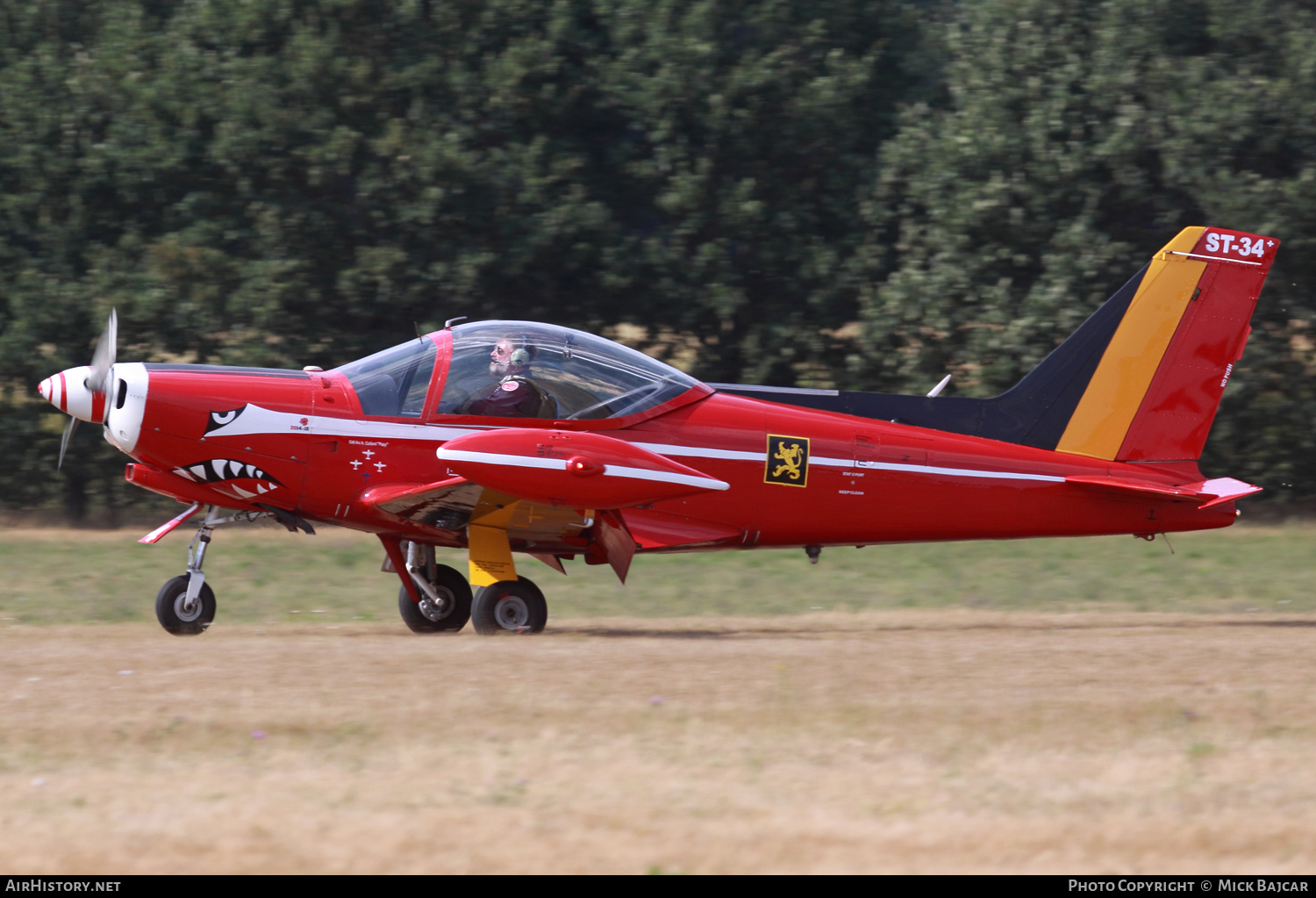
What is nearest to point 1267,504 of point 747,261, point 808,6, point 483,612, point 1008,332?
point 1008,332

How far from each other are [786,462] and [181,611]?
15.7 ft

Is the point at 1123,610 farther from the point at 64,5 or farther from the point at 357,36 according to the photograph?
the point at 64,5

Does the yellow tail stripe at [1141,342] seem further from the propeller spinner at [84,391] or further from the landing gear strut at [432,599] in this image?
the propeller spinner at [84,391]

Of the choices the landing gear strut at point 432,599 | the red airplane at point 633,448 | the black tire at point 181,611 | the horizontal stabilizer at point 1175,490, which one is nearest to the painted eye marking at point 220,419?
the red airplane at point 633,448

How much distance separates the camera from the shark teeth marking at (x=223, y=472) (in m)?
10.4

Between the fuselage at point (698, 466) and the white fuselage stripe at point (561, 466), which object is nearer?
the white fuselage stripe at point (561, 466)

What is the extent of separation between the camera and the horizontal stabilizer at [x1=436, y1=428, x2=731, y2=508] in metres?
9.99

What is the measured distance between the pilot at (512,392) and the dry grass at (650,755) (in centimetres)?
175

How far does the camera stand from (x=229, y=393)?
10.5 metres

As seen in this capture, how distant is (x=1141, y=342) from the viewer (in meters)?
12.0

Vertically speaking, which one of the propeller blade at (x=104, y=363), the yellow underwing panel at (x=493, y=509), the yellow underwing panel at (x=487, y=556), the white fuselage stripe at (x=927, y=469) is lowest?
the yellow underwing panel at (x=487, y=556)

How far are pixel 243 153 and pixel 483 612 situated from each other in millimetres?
11580

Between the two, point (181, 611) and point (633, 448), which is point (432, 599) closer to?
point (181, 611)

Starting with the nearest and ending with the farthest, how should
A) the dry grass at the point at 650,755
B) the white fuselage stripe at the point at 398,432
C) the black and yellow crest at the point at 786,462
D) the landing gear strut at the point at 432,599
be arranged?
the dry grass at the point at 650,755
the white fuselage stripe at the point at 398,432
the black and yellow crest at the point at 786,462
the landing gear strut at the point at 432,599
